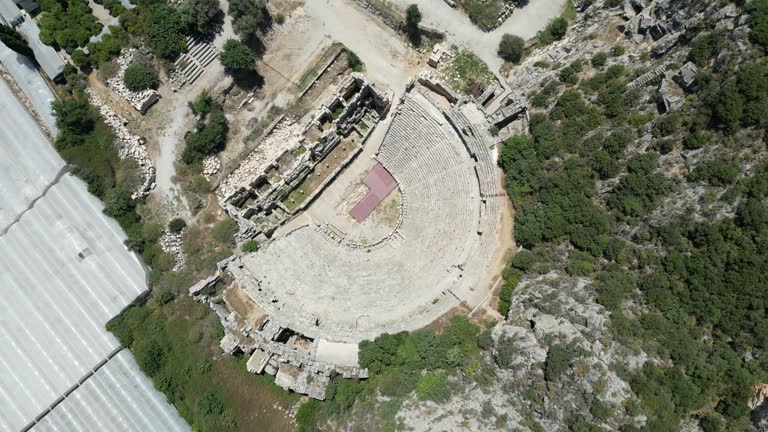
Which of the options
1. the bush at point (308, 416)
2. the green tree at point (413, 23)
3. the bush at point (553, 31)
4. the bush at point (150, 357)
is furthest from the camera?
the green tree at point (413, 23)

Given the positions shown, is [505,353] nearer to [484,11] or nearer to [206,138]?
[484,11]

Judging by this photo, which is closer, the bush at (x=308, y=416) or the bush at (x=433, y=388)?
the bush at (x=433, y=388)

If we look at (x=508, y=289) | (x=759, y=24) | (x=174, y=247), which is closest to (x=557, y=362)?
(x=508, y=289)

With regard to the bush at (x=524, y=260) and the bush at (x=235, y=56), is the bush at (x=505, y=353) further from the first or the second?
the bush at (x=235, y=56)

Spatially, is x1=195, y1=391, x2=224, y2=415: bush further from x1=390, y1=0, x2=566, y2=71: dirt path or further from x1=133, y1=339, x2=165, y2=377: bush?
x1=390, y1=0, x2=566, y2=71: dirt path

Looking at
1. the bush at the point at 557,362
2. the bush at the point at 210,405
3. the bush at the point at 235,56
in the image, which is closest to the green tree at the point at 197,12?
the bush at the point at 235,56

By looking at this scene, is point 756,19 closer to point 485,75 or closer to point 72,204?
point 485,75

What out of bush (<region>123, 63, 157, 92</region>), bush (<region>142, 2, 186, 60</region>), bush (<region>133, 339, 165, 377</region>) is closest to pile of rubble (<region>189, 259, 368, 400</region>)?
bush (<region>133, 339, 165, 377</region>)
